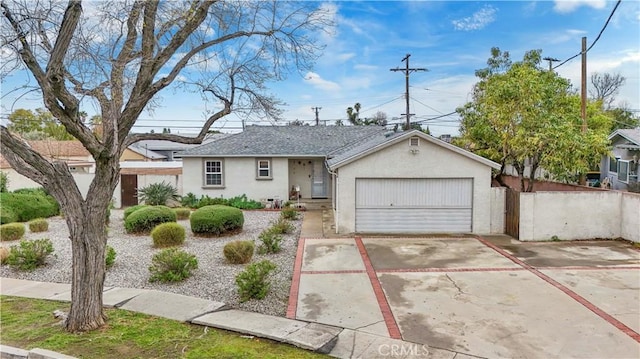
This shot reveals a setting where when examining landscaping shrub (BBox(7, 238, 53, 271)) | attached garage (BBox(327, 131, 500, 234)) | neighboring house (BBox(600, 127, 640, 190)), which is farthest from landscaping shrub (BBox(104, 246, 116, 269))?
neighboring house (BBox(600, 127, 640, 190))

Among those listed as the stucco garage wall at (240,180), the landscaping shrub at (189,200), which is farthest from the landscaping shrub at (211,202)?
the stucco garage wall at (240,180)

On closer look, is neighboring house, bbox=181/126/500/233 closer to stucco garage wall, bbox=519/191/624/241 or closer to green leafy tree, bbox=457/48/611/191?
green leafy tree, bbox=457/48/611/191

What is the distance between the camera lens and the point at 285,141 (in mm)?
22672

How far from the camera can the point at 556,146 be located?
501 inches

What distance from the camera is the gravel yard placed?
782 centimetres

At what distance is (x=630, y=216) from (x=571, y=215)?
5.28 ft

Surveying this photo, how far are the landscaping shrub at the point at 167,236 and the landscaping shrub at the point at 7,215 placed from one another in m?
7.37

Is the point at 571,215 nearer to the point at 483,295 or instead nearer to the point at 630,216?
the point at 630,216

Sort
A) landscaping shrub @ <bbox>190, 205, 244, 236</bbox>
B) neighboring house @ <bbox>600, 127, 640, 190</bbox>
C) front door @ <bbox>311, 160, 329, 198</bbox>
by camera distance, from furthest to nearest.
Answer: front door @ <bbox>311, 160, 329, 198</bbox> < neighboring house @ <bbox>600, 127, 640, 190</bbox> < landscaping shrub @ <bbox>190, 205, 244, 236</bbox>

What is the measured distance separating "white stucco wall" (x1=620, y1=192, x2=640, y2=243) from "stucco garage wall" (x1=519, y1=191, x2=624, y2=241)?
111 millimetres

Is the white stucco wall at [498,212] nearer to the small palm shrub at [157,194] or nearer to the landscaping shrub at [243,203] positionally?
the landscaping shrub at [243,203]

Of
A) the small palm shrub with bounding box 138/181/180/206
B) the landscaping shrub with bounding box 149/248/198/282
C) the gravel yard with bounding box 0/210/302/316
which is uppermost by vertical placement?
the small palm shrub with bounding box 138/181/180/206

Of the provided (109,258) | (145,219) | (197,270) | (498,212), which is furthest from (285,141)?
(109,258)

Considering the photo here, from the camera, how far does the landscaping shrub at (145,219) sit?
44.8 ft
